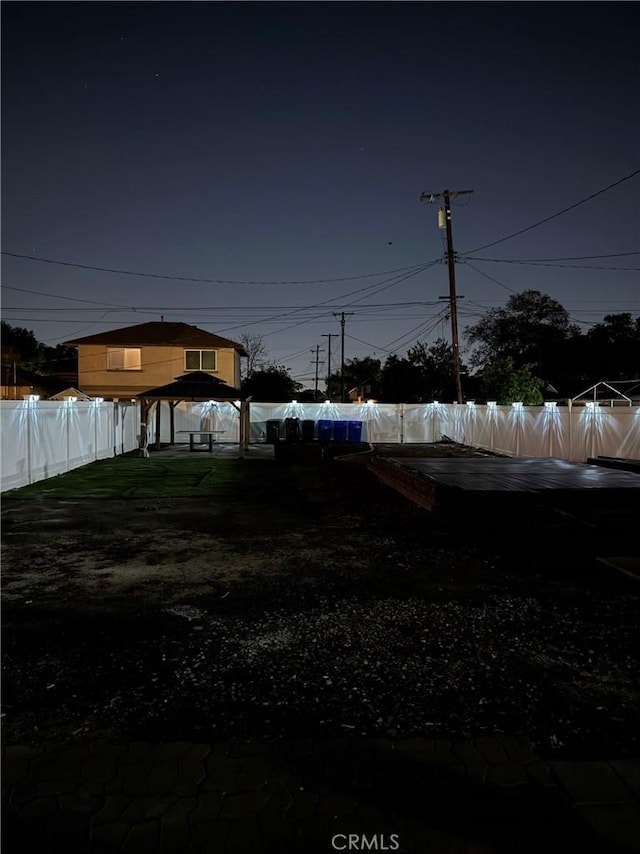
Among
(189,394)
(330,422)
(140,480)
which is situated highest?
(189,394)

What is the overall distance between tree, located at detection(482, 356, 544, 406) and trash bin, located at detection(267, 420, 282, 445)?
1087 cm

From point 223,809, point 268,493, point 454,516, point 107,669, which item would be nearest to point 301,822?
point 223,809

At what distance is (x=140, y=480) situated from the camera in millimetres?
13211

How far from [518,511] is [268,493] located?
5347 mm

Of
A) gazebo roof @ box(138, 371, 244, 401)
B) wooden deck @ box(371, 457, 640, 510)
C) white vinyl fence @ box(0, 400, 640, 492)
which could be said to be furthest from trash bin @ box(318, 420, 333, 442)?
wooden deck @ box(371, 457, 640, 510)

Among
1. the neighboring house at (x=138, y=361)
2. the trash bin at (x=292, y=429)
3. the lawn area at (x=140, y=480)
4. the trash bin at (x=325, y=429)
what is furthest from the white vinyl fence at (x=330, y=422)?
the neighboring house at (x=138, y=361)

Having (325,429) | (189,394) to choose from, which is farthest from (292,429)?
(189,394)

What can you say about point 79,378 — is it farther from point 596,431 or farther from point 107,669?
point 107,669

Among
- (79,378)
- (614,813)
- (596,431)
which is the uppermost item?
(79,378)

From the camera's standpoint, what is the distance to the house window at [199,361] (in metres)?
32.4

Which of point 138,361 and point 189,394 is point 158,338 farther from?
point 189,394

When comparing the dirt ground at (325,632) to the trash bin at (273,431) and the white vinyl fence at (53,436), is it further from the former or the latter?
the trash bin at (273,431)

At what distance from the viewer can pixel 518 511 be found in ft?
25.3

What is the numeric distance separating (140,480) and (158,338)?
836 inches
